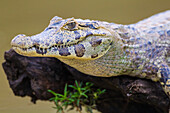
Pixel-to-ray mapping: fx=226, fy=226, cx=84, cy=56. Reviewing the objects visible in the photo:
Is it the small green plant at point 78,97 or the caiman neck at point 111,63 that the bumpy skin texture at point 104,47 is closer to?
the caiman neck at point 111,63

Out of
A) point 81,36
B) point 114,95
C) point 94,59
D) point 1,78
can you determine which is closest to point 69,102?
point 114,95

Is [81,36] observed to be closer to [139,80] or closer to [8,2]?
[139,80]

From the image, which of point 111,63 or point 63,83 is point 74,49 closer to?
point 111,63

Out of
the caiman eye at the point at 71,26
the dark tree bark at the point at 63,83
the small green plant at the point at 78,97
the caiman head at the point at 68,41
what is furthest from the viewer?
the small green plant at the point at 78,97

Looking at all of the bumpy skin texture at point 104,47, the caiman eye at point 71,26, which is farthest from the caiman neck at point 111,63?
the caiman eye at point 71,26

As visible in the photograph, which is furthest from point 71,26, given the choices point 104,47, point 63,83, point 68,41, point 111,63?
point 63,83

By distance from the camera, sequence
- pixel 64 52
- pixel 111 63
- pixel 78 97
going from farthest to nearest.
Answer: pixel 78 97 → pixel 111 63 → pixel 64 52

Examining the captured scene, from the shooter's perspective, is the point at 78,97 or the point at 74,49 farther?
the point at 78,97

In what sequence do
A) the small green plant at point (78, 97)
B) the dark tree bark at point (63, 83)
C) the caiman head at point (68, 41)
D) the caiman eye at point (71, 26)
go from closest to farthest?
the caiman head at point (68, 41)
the caiman eye at point (71, 26)
the dark tree bark at point (63, 83)
the small green plant at point (78, 97)
